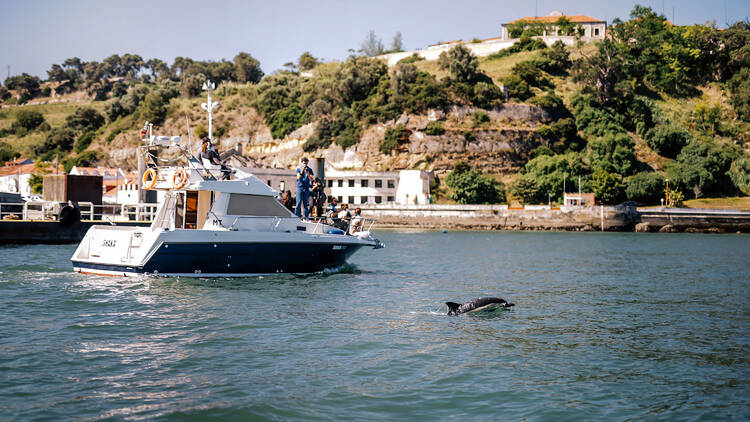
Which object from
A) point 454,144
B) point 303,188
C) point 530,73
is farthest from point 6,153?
point 303,188

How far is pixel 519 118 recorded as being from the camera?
95500 millimetres

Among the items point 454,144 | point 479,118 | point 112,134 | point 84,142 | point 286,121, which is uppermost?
point 286,121

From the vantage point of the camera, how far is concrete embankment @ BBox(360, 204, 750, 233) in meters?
67.2

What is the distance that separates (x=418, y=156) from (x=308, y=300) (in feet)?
249

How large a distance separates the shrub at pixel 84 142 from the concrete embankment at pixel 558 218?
239ft

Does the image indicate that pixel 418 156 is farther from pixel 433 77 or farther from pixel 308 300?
pixel 308 300

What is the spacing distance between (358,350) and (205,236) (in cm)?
900

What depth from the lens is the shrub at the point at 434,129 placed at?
92.4 metres

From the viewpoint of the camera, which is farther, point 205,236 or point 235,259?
point 235,259

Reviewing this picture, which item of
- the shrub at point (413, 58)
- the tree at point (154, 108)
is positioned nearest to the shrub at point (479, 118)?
the shrub at point (413, 58)

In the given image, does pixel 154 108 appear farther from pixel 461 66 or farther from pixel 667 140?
pixel 667 140

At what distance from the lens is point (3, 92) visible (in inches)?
7180

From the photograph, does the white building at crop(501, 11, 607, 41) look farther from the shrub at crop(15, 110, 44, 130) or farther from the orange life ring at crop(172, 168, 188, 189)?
the orange life ring at crop(172, 168, 188, 189)

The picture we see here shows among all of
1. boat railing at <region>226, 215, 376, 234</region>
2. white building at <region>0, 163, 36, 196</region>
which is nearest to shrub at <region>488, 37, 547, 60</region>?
white building at <region>0, 163, 36, 196</region>
